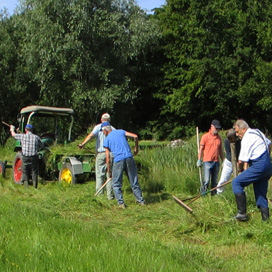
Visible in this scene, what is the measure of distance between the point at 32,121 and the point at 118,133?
5.70 m

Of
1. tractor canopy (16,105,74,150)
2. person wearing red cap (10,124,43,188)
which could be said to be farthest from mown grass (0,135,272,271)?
tractor canopy (16,105,74,150)

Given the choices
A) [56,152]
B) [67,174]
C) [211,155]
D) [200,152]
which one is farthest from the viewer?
[56,152]

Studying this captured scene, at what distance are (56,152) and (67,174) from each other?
698mm

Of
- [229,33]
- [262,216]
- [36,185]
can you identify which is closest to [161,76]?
[229,33]

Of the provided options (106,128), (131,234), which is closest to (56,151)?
(106,128)

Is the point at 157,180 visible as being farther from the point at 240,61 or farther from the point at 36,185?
the point at 240,61

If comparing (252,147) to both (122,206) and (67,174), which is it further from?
(67,174)

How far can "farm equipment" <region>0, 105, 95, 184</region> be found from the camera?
37.3 feet

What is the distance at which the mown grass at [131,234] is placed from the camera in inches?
175

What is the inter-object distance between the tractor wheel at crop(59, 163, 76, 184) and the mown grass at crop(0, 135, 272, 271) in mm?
706

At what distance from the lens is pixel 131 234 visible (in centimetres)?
644

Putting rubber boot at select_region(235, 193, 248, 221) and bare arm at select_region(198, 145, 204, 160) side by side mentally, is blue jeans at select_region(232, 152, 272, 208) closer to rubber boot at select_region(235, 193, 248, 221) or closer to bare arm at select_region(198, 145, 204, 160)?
rubber boot at select_region(235, 193, 248, 221)

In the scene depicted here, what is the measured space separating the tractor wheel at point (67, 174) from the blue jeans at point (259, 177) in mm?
5257

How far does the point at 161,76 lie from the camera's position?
107 ft
